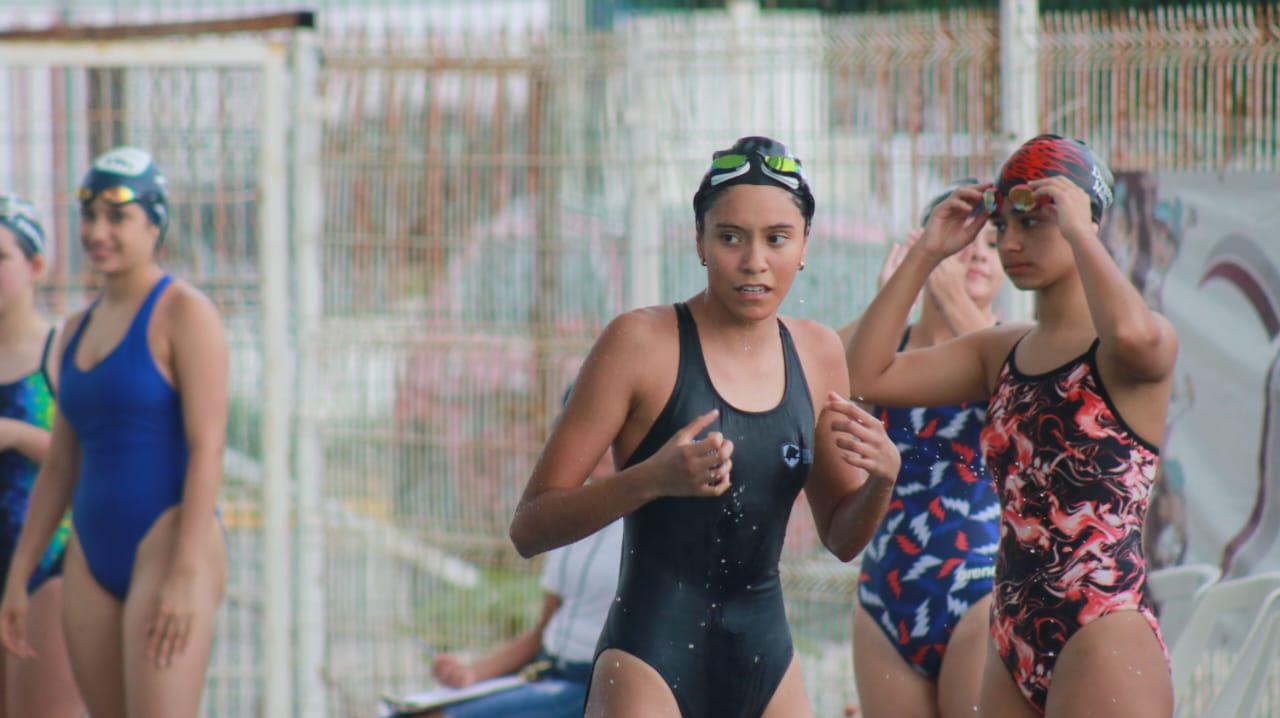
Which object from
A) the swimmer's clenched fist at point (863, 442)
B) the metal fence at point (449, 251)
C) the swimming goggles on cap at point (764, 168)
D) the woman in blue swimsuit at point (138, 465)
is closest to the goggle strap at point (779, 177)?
the swimming goggles on cap at point (764, 168)

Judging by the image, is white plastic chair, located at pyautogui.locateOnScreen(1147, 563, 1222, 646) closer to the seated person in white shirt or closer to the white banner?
the white banner

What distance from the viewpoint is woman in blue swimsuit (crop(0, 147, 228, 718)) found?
16.6 ft

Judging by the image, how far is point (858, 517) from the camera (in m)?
3.62

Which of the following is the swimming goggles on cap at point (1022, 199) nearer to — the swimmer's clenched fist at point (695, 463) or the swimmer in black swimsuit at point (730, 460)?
the swimmer in black swimsuit at point (730, 460)

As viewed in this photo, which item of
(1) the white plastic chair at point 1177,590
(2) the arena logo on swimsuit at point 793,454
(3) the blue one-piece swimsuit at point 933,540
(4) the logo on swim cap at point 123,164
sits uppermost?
(4) the logo on swim cap at point 123,164

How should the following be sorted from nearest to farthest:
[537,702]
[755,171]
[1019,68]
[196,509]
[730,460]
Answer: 1. [730,460]
2. [755,171]
3. [196,509]
4. [537,702]
5. [1019,68]

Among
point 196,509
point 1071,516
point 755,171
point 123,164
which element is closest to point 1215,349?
Answer: point 1071,516

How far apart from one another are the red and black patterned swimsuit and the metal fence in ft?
9.63

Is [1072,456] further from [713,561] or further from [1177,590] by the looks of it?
[1177,590]

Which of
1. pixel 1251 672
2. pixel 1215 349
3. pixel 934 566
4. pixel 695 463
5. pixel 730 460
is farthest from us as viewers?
pixel 1215 349

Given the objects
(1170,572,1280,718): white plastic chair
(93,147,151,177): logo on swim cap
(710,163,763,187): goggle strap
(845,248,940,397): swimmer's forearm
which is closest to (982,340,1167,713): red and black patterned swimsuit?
(845,248,940,397): swimmer's forearm

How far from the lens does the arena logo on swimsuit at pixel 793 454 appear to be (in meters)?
3.55

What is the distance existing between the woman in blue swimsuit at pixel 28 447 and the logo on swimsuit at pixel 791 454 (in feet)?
11.6

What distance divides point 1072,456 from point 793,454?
2.63ft
